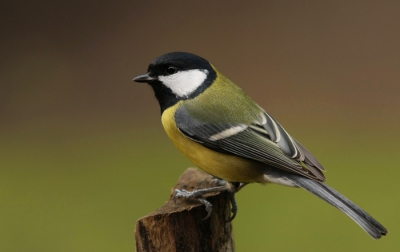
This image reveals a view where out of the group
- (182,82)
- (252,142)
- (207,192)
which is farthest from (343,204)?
(182,82)

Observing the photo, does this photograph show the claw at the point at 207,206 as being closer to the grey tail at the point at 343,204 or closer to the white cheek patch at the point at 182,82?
the grey tail at the point at 343,204

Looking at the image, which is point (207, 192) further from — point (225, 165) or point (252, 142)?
point (252, 142)

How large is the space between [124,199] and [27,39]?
2.38 metres

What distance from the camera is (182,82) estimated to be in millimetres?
2473

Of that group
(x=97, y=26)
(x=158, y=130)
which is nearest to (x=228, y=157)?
(x=158, y=130)

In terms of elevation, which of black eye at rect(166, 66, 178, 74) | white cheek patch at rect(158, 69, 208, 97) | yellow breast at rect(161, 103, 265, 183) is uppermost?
black eye at rect(166, 66, 178, 74)

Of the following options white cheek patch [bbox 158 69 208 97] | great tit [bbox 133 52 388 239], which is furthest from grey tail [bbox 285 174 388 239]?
white cheek patch [bbox 158 69 208 97]

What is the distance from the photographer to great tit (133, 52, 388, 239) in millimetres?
2277

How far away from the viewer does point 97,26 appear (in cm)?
583

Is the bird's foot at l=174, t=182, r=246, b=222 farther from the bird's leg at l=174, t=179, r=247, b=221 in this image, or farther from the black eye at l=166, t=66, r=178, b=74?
the black eye at l=166, t=66, r=178, b=74

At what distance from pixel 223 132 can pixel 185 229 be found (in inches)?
17.9

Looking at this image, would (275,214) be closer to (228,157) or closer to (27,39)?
(228,157)

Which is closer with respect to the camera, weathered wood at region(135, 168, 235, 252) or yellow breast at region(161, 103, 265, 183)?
weathered wood at region(135, 168, 235, 252)

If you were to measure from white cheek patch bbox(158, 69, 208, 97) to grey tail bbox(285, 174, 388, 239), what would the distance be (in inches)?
22.0
